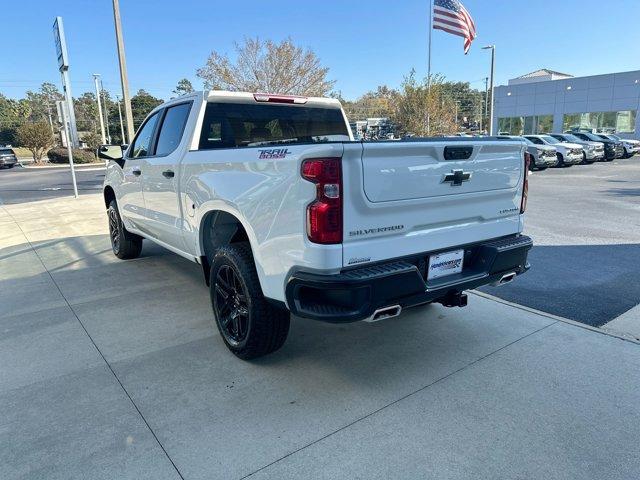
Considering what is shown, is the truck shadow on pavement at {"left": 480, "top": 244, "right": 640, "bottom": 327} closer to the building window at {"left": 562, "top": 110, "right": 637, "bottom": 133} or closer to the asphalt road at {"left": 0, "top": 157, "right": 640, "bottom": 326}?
the asphalt road at {"left": 0, "top": 157, "right": 640, "bottom": 326}

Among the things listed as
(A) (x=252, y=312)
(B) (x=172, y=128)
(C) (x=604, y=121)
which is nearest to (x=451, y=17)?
(B) (x=172, y=128)

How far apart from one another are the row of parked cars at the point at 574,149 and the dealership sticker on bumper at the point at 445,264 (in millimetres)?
19156

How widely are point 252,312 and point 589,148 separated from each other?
24.7 metres

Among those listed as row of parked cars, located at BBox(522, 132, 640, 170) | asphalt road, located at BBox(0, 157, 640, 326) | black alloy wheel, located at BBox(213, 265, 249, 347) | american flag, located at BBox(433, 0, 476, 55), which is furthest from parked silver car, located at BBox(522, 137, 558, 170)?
black alloy wheel, located at BBox(213, 265, 249, 347)

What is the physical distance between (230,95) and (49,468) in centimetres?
318

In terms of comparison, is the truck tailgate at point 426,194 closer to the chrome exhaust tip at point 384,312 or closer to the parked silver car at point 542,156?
the chrome exhaust tip at point 384,312

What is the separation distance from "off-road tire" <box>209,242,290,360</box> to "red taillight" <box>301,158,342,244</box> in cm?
77

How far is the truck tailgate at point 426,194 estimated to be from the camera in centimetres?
255

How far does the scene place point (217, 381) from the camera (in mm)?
3166

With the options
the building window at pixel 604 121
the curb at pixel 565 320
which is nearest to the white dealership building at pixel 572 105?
the building window at pixel 604 121

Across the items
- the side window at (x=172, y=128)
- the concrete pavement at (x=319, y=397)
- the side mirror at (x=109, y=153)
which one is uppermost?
the side window at (x=172, y=128)

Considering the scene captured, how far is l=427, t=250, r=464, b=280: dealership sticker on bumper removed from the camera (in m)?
2.96

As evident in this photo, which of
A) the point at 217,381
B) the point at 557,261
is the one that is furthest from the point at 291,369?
the point at 557,261

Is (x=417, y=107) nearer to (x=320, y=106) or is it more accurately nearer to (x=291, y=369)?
(x=320, y=106)
